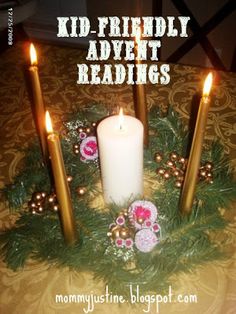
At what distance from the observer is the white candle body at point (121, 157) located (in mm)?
490

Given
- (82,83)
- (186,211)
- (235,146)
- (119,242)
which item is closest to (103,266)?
(119,242)

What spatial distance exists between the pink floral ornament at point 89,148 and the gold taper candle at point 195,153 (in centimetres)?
19

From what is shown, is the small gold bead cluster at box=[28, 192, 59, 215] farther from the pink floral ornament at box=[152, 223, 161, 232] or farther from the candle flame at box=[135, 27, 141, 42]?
the candle flame at box=[135, 27, 141, 42]

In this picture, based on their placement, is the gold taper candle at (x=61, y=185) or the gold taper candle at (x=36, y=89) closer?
the gold taper candle at (x=61, y=185)

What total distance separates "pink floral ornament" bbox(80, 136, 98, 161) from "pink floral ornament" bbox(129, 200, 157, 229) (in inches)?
6.3

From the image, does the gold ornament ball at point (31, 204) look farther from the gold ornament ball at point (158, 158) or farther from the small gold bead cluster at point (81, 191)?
the gold ornament ball at point (158, 158)

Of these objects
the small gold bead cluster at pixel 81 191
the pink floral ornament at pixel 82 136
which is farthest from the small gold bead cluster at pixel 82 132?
the small gold bead cluster at pixel 81 191

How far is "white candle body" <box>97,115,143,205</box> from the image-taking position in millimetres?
490

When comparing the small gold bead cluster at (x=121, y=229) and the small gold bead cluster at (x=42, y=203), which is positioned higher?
the small gold bead cluster at (x=42, y=203)

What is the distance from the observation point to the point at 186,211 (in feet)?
1.70

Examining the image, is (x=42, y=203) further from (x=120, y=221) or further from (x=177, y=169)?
(x=177, y=169)

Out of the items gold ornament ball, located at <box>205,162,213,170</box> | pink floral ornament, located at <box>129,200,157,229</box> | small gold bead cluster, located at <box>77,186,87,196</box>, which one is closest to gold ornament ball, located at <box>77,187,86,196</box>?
small gold bead cluster, located at <box>77,186,87,196</box>

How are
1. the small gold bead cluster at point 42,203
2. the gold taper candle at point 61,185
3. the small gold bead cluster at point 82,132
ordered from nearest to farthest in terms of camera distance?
the gold taper candle at point 61,185
the small gold bead cluster at point 42,203
the small gold bead cluster at point 82,132

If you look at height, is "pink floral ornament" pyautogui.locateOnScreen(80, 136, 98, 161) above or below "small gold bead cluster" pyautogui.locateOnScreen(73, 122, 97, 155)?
below
